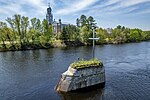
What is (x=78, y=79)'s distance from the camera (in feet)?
91.4

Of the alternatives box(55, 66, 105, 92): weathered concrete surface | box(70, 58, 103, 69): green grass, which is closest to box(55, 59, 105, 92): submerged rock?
box(55, 66, 105, 92): weathered concrete surface

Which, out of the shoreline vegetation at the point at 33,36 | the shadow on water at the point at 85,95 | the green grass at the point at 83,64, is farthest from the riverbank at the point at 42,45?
the shadow on water at the point at 85,95

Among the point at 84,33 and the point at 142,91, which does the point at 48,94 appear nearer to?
the point at 142,91

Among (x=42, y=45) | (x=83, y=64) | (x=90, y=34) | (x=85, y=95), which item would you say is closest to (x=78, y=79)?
(x=83, y=64)

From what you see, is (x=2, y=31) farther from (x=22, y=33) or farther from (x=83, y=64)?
(x=83, y=64)

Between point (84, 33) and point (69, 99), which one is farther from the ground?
point (84, 33)

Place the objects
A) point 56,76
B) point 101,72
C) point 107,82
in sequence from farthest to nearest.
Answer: point 56,76
point 107,82
point 101,72

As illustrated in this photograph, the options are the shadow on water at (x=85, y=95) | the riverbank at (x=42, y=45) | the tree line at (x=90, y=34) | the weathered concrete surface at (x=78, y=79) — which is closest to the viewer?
the shadow on water at (x=85, y=95)

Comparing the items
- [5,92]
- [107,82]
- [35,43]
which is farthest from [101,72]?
[35,43]

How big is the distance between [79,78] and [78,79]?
0.21 m

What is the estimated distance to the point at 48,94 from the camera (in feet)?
88.3

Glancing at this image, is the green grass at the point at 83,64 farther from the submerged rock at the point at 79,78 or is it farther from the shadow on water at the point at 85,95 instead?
the shadow on water at the point at 85,95

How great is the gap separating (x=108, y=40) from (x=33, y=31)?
2307 inches

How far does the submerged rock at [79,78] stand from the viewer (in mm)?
27531
